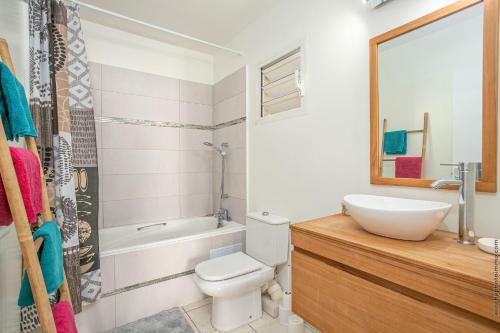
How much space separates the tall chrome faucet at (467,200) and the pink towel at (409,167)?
215mm

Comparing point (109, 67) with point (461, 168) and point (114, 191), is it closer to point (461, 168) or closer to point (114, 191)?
point (114, 191)

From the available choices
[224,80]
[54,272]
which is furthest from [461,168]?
[224,80]

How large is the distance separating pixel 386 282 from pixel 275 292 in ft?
4.23

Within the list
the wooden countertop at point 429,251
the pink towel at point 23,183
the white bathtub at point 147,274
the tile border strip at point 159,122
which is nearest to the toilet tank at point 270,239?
the white bathtub at point 147,274

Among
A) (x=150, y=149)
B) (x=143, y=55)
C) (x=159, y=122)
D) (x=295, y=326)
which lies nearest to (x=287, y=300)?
(x=295, y=326)

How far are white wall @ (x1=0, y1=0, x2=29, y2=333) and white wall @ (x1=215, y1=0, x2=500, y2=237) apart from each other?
5.45 ft

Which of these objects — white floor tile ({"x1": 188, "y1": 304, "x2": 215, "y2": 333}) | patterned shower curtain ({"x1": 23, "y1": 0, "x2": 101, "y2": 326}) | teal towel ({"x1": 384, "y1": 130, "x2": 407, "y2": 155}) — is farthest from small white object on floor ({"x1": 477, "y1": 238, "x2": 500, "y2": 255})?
patterned shower curtain ({"x1": 23, "y1": 0, "x2": 101, "y2": 326})

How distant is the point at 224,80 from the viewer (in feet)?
9.14

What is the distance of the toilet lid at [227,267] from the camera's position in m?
1.65

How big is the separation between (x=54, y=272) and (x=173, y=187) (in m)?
2.02

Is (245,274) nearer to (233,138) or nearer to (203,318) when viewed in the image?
(203,318)

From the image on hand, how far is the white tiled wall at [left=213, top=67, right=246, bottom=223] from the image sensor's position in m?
2.48

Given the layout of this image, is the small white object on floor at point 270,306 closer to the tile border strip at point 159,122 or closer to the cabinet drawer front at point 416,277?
the cabinet drawer front at point 416,277

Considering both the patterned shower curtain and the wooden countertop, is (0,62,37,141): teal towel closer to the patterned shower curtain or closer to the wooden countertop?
the patterned shower curtain
